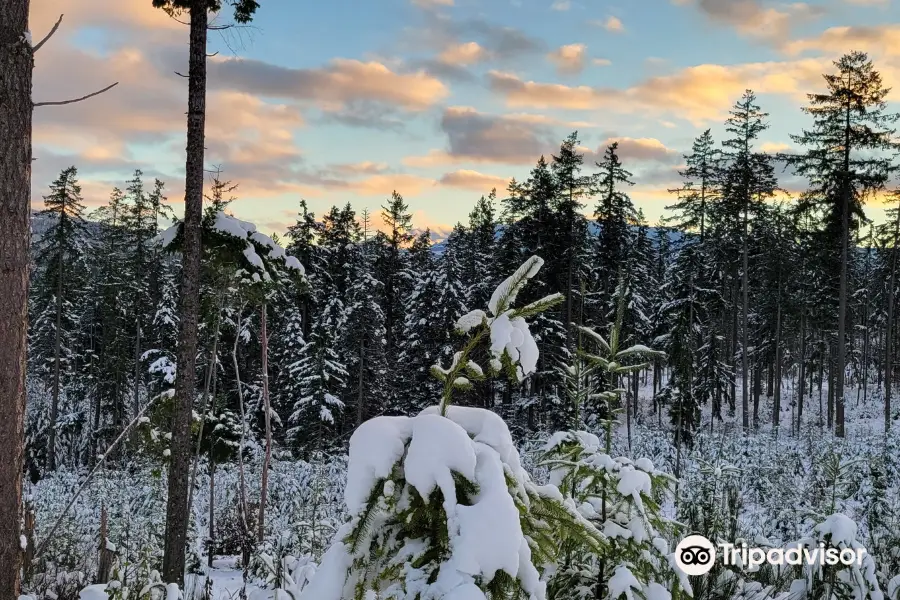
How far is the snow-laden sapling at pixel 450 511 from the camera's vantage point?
151 cm

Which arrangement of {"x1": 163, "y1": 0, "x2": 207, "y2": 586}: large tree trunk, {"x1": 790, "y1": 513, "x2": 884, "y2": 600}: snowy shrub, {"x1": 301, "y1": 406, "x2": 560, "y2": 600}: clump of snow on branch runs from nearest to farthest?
{"x1": 301, "y1": 406, "x2": 560, "y2": 600}: clump of snow on branch → {"x1": 790, "y1": 513, "x2": 884, "y2": 600}: snowy shrub → {"x1": 163, "y1": 0, "x2": 207, "y2": 586}: large tree trunk

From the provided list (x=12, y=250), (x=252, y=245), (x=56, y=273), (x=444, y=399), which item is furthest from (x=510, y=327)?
(x=56, y=273)

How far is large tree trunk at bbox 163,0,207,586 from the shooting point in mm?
8219

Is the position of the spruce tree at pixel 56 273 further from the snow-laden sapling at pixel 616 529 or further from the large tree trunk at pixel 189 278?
the snow-laden sapling at pixel 616 529

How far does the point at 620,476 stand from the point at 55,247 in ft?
109

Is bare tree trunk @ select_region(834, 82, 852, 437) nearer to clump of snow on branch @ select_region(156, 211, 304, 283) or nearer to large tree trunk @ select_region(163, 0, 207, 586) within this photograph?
clump of snow on branch @ select_region(156, 211, 304, 283)

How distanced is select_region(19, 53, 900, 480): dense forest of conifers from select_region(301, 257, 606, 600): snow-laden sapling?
19.7 metres

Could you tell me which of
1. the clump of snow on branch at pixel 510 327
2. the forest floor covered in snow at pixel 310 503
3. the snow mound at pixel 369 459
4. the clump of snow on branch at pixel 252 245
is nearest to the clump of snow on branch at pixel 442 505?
the snow mound at pixel 369 459

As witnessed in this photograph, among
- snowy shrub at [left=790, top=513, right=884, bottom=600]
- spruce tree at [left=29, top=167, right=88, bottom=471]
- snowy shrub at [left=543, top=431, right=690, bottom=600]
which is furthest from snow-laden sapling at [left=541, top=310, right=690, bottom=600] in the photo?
spruce tree at [left=29, top=167, right=88, bottom=471]

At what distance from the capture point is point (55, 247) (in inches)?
1112

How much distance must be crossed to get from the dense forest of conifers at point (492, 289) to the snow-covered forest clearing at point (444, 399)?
0.61 ft

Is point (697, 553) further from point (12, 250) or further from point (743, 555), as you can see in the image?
point (12, 250)

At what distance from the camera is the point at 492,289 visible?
2859 cm

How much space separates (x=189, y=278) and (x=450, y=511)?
7983mm
